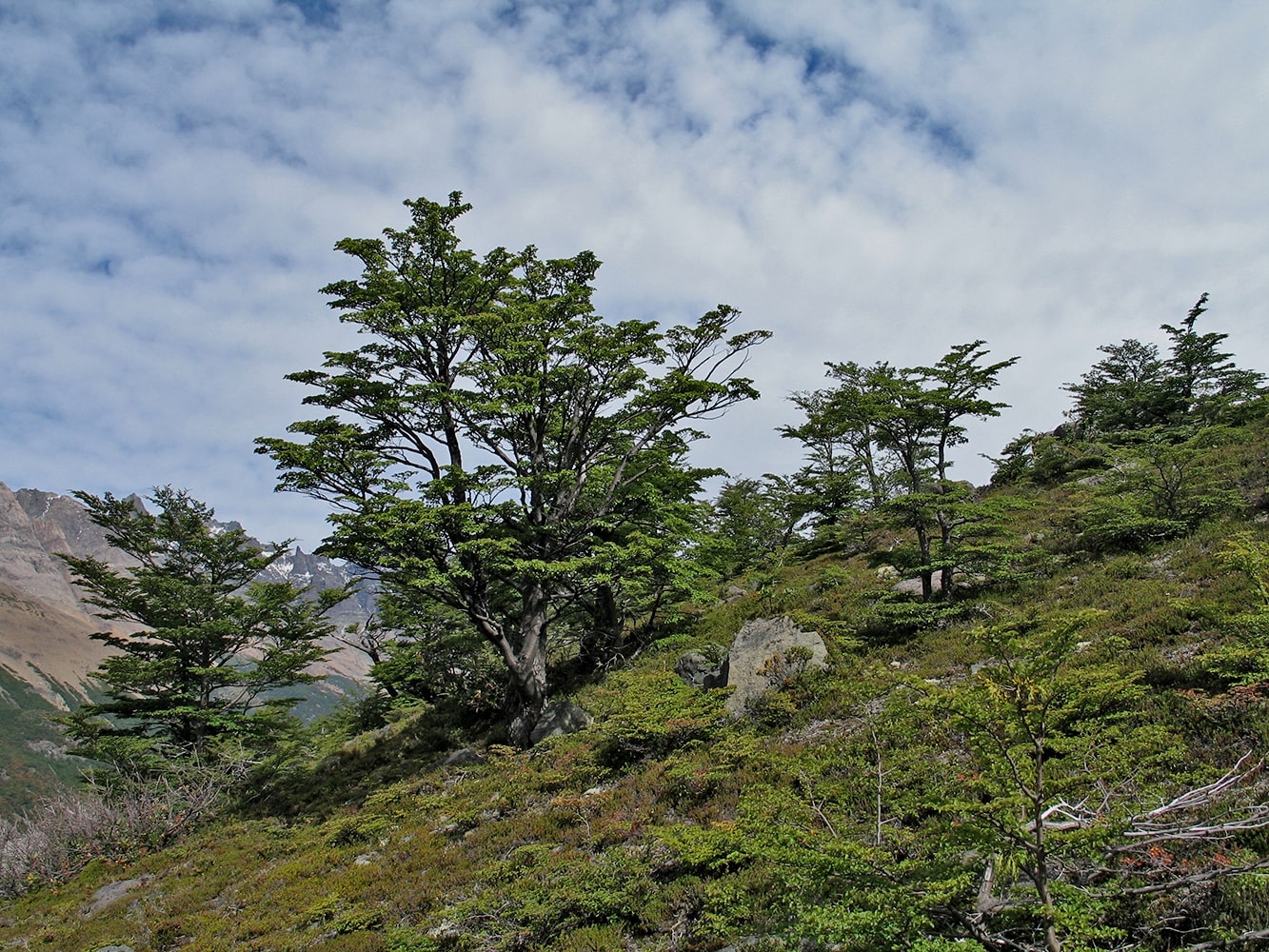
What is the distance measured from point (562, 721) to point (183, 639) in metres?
16.1

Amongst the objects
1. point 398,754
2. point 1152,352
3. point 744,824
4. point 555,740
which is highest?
point 1152,352

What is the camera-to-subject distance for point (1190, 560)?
1054cm

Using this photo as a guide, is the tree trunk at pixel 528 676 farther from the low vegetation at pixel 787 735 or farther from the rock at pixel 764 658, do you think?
the rock at pixel 764 658

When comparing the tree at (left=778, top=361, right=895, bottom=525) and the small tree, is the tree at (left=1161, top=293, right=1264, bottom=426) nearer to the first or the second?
the tree at (left=778, top=361, right=895, bottom=525)

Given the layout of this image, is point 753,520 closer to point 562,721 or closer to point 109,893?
point 562,721

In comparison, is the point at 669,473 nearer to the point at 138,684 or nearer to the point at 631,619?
the point at 631,619

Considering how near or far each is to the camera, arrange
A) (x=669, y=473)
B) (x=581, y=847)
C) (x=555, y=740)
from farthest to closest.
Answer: (x=669, y=473) → (x=555, y=740) → (x=581, y=847)

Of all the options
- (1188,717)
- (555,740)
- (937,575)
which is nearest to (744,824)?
(1188,717)

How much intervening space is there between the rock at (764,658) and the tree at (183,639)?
45.5 feet

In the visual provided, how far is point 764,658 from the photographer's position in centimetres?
1111

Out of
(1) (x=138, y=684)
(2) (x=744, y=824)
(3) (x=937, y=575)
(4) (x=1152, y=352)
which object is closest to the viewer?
(2) (x=744, y=824)

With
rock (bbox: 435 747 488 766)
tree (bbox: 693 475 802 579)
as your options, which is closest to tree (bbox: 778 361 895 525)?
tree (bbox: 693 475 802 579)

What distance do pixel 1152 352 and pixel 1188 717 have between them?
28.8 meters

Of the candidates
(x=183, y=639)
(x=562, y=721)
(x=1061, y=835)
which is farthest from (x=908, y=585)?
(x=183, y=639)
